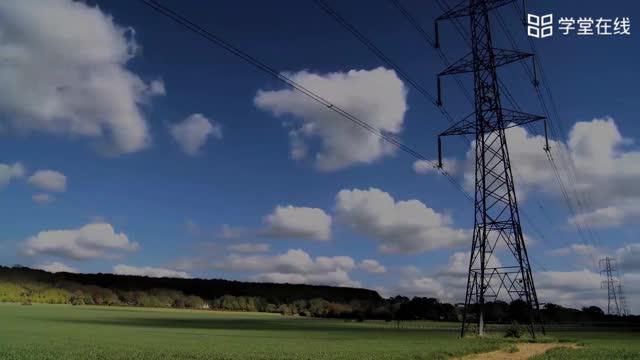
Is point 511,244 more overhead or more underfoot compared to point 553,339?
more overhead

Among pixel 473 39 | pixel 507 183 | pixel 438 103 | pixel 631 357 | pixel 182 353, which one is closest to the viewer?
pixel 631 357

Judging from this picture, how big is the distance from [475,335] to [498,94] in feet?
96.1

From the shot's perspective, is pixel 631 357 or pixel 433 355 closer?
pixel 631 357

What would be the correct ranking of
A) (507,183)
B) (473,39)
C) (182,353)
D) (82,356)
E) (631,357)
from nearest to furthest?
(631,357) → (82,356) → (182,353) → (507,183) → (473,39)

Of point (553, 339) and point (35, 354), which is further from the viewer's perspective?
point (553, 339)

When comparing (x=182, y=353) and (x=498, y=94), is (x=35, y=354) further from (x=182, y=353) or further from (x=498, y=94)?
(x=498, y=94)

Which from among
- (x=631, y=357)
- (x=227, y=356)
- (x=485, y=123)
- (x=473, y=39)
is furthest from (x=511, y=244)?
(x=227, y=356)

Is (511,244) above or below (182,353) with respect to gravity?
above

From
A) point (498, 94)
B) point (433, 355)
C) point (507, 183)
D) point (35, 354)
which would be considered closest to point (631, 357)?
point (433, 355)

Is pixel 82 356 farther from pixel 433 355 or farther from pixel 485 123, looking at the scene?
pixel 485 123

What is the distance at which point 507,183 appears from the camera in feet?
199

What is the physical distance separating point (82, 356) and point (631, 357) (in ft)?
140

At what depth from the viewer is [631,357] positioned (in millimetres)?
41531

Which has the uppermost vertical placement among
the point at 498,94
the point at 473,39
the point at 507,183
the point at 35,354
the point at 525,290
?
the point at 473,39
